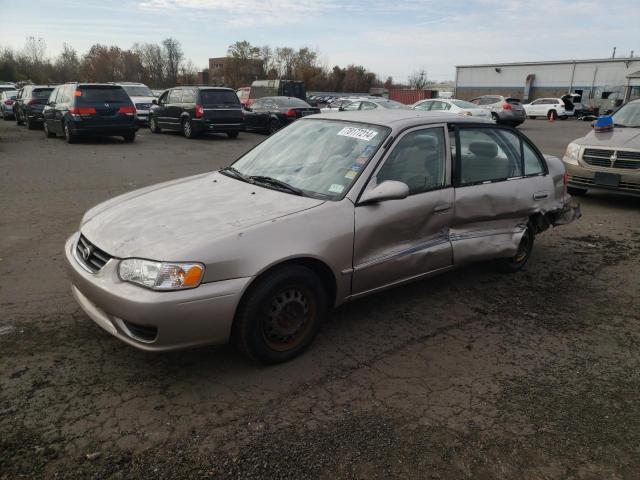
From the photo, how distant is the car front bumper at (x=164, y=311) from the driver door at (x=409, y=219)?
1.02 m

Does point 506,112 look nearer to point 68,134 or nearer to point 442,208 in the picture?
point 68,134

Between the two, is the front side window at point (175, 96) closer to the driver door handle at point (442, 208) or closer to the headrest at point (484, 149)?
the headrest at point (484, 149)

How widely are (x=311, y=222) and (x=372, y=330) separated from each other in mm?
1105

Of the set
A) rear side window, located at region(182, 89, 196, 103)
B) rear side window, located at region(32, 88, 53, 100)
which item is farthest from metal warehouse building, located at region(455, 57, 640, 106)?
rear side window, located at region(32, 88, 53, 100)

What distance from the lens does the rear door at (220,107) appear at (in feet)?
53.6

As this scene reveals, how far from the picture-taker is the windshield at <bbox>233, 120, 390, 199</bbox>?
3.60 metres

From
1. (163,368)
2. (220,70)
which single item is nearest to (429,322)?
(163,368)

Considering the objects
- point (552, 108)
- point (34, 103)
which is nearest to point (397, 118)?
point (34, 103)

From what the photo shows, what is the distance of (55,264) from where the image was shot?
4902mm

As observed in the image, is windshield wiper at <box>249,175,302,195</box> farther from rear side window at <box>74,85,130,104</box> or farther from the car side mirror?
rear side window at <box>74,85,130,104</box>

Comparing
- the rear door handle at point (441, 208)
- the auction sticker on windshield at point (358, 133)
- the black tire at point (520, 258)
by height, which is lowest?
the black tire at point (520, 258)

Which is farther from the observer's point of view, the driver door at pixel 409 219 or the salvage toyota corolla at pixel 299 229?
the driver door at pixel 409 219

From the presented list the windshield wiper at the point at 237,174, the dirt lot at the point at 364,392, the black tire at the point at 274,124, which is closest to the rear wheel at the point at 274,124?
the black tire at the point at 274,124

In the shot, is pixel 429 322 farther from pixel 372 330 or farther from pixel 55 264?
pixel 55 264
